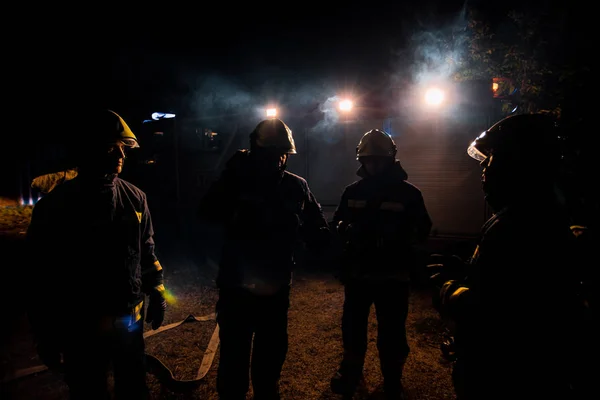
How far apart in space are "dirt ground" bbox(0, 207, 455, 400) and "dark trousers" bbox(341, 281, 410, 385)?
48 centimetres

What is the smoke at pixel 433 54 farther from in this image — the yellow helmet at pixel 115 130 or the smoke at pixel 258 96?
the yellow helmet at pixel 115 130

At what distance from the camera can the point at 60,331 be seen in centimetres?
220

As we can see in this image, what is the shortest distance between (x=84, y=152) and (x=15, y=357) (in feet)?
11.3

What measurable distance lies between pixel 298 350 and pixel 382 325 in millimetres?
1640

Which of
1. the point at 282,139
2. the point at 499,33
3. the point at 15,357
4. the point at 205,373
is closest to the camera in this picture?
the point at 282,139

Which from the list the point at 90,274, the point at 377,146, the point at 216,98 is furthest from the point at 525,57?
the point at 216,98

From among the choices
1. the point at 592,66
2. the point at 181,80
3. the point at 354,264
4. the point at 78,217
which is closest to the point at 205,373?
the point at 354,264

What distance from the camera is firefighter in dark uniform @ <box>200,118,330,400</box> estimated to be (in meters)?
2.61

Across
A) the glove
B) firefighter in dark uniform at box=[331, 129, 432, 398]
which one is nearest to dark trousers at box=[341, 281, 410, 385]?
firefighter in dark uniform at box=[331, 129, 432, 398]

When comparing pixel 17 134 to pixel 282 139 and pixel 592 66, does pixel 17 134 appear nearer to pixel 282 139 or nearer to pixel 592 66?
pixel 282 139

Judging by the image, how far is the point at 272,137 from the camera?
273cm

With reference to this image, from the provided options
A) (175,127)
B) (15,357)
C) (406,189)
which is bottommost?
(15,357)

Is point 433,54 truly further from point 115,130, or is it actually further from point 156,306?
point 156,306

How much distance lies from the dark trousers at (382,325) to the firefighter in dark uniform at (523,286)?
53.0 inches
